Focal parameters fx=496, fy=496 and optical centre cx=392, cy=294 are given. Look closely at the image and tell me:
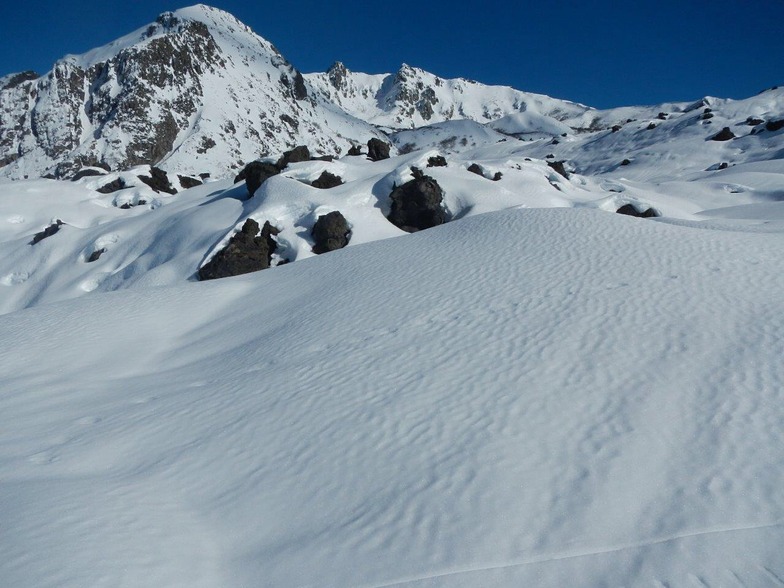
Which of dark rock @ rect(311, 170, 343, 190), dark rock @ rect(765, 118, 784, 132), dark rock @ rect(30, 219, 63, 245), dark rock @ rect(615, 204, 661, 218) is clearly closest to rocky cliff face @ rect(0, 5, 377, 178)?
dark rock @ rect(30, 219, 63, 245)

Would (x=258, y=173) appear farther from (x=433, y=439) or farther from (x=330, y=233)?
(x=433, y=439)

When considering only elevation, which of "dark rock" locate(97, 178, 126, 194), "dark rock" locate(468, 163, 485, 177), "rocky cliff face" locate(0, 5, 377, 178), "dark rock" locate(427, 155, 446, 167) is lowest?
"dark rock" locate(468, 163, 485, 177)

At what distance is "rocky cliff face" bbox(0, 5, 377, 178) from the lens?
102812 millimetres

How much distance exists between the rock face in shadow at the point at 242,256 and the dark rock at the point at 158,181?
1080 inches

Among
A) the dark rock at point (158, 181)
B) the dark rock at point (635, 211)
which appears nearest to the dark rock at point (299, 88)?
the dark rock at point (158, 181)

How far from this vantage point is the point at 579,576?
3629 mm

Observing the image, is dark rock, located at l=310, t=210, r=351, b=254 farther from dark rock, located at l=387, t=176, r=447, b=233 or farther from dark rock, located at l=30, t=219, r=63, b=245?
dark rock, located at l=30, t=219, r=63, b=245

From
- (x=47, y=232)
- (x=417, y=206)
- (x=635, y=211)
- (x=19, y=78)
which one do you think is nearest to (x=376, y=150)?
(x=417, y=206)

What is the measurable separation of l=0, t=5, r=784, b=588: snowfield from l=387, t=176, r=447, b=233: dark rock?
8.11 meters

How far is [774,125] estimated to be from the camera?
179 ft

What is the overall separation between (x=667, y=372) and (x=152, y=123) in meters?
119

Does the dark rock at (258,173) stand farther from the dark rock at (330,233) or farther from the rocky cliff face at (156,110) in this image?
the rocky cliff face at (156,110)

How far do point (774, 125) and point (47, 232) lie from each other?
2733 inches

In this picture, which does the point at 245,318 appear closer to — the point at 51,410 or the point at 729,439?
the point at 51,410
